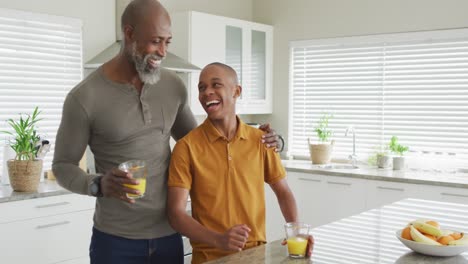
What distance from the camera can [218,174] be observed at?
212 centimetres

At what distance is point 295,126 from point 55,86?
2.44 meters

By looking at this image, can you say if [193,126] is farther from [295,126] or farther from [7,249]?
[295,126]

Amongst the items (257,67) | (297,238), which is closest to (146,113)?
(297,238)

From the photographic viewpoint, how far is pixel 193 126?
95.1 inches

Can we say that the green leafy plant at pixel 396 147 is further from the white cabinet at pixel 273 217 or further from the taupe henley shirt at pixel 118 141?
the taupe henley shirt at pixel 118 141

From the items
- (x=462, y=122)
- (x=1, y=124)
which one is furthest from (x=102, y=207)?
(x=462, y=122)

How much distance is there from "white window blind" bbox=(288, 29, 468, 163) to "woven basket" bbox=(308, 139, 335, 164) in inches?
9.3

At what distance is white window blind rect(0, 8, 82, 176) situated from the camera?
3.91 meters

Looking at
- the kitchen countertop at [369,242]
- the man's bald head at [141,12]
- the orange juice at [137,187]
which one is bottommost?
the kitchen countertop at [369,242]

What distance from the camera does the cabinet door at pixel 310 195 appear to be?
187 inches

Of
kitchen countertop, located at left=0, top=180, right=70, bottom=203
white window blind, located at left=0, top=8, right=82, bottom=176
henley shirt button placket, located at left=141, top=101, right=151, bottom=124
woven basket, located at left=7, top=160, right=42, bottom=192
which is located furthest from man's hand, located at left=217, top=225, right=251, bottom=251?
white window blind, located at left=0, top=8, right=82, bottom=176

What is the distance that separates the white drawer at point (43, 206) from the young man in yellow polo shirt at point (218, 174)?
167 cm

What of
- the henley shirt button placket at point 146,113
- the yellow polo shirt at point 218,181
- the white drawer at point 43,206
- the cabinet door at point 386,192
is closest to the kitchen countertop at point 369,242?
the yellow polo shirt at point 218,181

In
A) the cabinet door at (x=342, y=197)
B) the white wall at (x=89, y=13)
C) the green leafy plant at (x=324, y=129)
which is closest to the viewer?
the white wall at (x=89, y=13)
